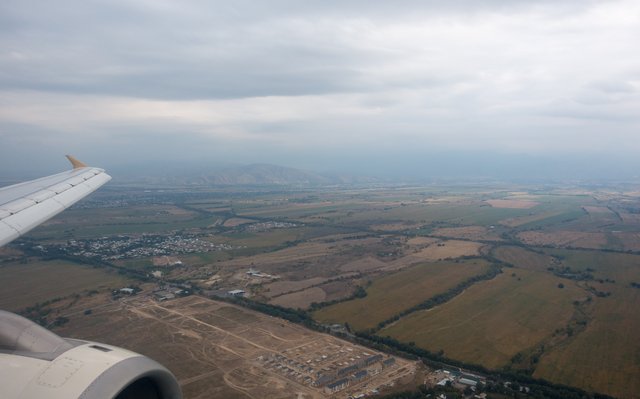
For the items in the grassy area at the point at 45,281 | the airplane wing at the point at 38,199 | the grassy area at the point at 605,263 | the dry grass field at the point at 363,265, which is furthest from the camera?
the dry grass field at the point at 363,265

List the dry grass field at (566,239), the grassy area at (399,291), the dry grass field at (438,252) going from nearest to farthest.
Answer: the grassy area at (399,291) → the dry grass field at (438,252) → the dry grass field at (566,239)

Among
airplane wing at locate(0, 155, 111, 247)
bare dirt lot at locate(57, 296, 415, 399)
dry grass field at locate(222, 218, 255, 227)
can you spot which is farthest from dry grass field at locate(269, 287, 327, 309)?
dry grass field at locate(222, 218, 255, 227)

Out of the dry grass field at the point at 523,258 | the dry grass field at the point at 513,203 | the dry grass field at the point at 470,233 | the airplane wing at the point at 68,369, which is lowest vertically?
the dry grass field at the point at 523,258

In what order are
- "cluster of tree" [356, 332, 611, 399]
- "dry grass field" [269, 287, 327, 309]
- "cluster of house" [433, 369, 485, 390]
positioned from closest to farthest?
1. "cluster of tree" [356, 332, 611, 399]
2. "cluster of house" [433, 369, 485, 390]
3. "dry grass field" [269, 287, 327, 309]

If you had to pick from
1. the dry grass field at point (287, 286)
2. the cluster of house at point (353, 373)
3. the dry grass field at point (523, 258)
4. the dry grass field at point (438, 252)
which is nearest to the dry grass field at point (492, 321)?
the cluster of house at point (353, 373)

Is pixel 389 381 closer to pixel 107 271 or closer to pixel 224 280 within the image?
pixel 224 280

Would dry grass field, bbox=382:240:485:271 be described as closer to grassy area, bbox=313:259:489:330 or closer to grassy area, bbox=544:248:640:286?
grassy area, bbox=313:259:489:330

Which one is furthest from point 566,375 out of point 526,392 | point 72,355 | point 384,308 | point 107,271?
point 107,271

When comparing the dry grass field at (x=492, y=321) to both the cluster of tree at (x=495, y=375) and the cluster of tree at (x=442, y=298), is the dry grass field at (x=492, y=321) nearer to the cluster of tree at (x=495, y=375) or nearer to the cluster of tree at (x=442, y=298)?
the cluster of tree at (x=442, y=298)
